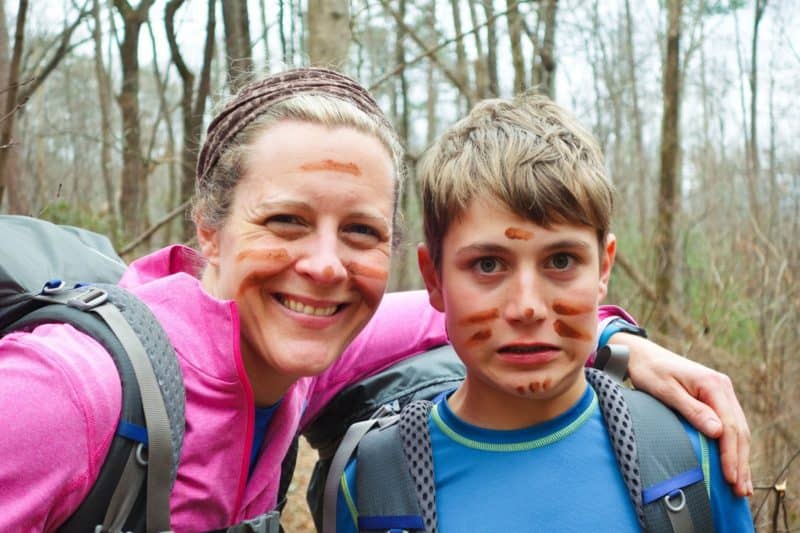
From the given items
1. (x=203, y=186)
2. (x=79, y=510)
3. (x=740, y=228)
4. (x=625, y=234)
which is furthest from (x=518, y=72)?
(x=79, y=510)

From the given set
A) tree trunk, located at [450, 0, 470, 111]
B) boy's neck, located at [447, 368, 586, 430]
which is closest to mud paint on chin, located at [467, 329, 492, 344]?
boy's neck, located at [447, 368, 586, 430]

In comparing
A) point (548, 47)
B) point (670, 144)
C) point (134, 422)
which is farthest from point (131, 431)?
point (548, 47)

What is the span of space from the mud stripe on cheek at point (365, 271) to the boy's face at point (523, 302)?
24cm

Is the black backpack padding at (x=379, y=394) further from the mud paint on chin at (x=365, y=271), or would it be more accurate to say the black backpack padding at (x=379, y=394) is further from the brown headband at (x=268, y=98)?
the brown headband at (x=268, y=98)

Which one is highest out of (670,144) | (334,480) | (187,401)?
(670,144)

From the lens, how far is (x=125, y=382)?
5.55 feet

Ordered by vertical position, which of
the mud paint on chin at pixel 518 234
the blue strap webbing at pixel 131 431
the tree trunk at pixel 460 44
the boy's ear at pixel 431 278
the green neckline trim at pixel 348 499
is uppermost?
the tree trunk at pixel 460 44

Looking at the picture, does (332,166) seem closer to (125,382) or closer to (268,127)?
(268,127)

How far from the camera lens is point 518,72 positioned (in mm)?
8812

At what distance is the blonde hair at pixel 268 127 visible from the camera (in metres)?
2.18

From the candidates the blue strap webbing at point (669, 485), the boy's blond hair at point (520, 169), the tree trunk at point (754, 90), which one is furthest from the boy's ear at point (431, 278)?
the tree trunk at point (754, 90)

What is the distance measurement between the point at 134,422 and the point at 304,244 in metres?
0.65

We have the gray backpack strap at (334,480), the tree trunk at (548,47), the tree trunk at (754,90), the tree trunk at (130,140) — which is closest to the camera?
the gray backpack strap at (334,480)

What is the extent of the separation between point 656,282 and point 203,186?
5207mm
